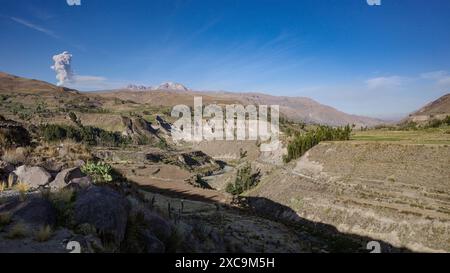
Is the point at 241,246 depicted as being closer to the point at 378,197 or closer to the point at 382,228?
the point at 382,228

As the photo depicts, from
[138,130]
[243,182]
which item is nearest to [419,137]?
[243,182]

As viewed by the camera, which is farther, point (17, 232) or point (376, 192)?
point (376, 192)

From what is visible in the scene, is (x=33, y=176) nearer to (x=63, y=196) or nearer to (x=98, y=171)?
(x=98, y=171)

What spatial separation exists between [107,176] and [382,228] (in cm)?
3388

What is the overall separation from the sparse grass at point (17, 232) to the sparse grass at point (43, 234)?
0.32 metres

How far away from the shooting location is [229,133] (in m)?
160

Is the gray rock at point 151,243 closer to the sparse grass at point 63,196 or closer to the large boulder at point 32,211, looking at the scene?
the sparse grass at point 63,196

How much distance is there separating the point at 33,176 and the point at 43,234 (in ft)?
28.9

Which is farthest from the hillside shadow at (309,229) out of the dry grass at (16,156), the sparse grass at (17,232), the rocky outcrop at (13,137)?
the sparse grass at (17,232)

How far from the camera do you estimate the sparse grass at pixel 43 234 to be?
9414 mm

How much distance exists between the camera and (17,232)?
920 centimetres

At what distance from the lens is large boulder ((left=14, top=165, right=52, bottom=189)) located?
16.7 metres
